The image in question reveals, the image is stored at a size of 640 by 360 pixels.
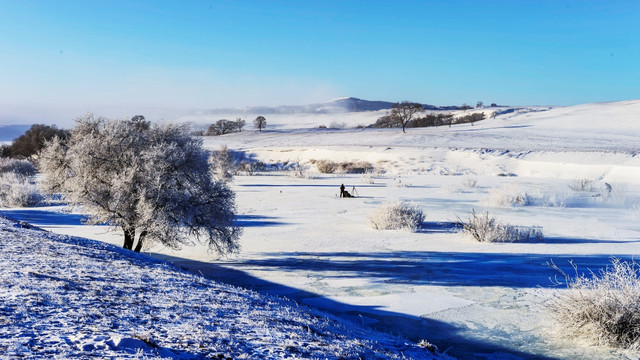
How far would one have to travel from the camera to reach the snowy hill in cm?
427

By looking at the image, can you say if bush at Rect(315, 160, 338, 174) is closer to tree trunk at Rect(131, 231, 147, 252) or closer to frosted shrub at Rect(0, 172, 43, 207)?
frosted shrub at Rect(0, 172, 43, 207)

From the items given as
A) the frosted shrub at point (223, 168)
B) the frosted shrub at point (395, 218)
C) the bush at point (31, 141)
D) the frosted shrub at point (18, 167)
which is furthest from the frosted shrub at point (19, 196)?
the bush at point (31, 141)

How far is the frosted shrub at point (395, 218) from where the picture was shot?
678 inches

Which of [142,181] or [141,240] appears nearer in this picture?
[142,181]

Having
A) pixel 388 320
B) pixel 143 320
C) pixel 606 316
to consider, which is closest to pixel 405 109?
pixel 388 320

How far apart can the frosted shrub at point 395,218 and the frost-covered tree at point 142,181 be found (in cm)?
520

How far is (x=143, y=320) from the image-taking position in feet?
17.1

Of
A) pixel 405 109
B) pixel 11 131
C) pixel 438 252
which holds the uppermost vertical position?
pixel 11 131

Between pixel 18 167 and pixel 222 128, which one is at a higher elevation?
pixel 222 128

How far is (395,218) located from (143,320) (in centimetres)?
1271

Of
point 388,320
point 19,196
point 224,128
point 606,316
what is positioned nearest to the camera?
point 606,316

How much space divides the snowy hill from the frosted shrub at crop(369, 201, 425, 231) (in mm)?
9862

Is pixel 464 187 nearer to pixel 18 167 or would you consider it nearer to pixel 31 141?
pixel 18 167

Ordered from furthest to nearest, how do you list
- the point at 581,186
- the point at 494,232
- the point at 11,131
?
the point at 11,131
the point at 581,186
the point at 494,232
